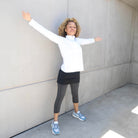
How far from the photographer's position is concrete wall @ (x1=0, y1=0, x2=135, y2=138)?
6.07ft

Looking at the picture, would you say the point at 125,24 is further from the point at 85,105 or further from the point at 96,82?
the point at 85,105

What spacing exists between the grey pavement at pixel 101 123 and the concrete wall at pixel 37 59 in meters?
0.17

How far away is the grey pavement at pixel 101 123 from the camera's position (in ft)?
7.05

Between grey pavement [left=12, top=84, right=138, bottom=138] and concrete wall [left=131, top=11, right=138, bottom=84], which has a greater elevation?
concrete wall [left=131, top=11, right=138, bottom=84]

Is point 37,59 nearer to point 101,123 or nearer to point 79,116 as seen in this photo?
point 79,116

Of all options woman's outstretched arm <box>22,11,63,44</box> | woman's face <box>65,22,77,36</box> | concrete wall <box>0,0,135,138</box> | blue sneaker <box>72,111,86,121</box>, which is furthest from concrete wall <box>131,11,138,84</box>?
woman's outstretched arm <box>22,11,63,44</box>

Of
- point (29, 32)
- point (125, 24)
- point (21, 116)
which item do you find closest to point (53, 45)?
point (29, 32)

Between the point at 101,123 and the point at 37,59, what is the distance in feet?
4.92

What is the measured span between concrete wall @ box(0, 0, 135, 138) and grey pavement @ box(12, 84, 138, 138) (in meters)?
0.17

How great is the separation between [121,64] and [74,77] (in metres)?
2.59

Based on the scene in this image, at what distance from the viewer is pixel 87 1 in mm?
2838

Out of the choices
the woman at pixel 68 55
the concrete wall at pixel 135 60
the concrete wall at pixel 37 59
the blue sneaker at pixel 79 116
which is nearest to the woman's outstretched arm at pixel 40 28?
the woman at pixel 68 55

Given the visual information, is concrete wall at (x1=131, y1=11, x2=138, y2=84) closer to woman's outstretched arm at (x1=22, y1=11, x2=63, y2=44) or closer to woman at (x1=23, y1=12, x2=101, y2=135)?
woman at (x1=23, y1=12, x2=101, y2=135)

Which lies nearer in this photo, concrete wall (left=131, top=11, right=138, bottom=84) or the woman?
the woman
